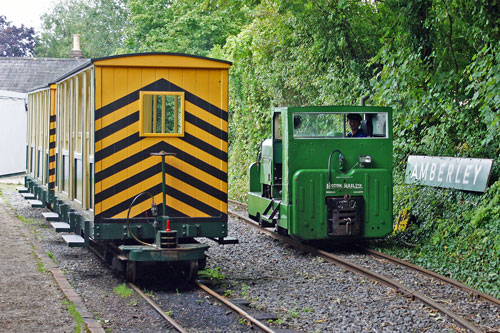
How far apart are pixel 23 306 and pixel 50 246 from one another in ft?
16.1

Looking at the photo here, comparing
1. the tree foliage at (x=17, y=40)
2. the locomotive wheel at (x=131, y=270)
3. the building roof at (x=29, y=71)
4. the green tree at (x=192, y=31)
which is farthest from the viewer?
the tree foliage at (x=17, y=40)

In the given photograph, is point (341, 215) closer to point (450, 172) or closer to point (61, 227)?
point (450, 172)

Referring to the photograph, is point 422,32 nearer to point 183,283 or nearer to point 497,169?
point 497,169

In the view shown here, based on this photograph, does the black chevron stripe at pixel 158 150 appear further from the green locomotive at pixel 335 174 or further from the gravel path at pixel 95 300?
the green locomotive at pixel 335 174

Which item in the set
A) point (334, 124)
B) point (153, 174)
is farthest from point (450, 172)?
Result: point (153, 174)

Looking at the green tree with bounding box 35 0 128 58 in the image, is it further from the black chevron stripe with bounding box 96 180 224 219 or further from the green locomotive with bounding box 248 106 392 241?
the black chevron stripe with bounding box 96 180 224 219

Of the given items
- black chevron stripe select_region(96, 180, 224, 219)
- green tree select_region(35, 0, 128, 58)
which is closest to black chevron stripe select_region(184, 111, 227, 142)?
black chevron stripe select_region(96, 180, 224, 219)

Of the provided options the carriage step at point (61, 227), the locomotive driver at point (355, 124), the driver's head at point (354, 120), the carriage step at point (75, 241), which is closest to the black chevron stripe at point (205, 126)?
the carriage step at point (75, 241)

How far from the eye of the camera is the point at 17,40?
73750mm

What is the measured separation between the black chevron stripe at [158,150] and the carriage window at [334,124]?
2545mm

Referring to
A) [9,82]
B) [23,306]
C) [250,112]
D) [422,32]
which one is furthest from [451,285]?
[9,82]

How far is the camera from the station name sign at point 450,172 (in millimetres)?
11258

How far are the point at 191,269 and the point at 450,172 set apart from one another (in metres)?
4.81

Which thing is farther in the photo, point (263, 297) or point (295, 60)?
point (295, 60)
